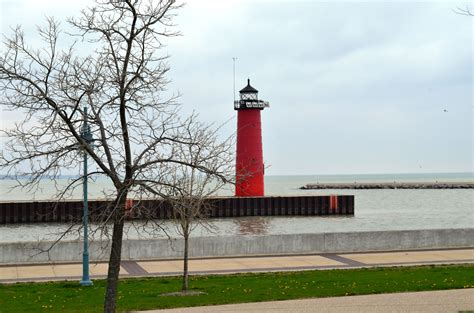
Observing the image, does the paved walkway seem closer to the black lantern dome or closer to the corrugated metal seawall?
the corrugated metal seawall

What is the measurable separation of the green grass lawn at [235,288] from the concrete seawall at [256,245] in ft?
13.6

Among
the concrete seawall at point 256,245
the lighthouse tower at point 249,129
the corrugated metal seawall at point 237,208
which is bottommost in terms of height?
the concrete seawall at point 256,245

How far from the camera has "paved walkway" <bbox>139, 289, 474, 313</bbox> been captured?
12844mm

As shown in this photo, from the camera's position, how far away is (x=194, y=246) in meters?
23.2

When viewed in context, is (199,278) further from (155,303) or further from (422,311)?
(422,311)

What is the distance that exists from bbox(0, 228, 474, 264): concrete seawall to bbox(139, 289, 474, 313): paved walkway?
830 centimetres

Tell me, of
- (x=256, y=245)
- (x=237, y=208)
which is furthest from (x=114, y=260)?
(x=237, y=208)

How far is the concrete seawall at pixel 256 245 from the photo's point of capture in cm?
2184

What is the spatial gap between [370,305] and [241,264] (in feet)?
27.4

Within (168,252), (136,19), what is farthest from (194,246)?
(136,19)

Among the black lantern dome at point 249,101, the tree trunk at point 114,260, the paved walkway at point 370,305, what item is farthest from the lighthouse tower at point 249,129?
the tree trunk at point 114,260

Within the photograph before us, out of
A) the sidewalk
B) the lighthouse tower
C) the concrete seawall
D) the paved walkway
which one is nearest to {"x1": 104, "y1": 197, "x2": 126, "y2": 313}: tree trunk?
the paved walkway

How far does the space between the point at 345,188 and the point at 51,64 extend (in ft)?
447

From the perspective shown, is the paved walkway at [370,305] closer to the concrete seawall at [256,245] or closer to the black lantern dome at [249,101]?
the concrete seawall at [256,245]
